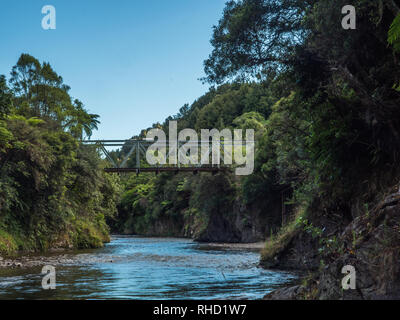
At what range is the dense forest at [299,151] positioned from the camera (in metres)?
7.83

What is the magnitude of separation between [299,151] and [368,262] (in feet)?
36.6

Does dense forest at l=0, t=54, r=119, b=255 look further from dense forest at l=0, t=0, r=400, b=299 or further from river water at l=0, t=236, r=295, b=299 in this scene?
river water at l=0, t=236, r=295, b=299

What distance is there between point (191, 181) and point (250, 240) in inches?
452

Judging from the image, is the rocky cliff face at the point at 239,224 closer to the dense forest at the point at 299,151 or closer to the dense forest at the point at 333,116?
the dense forest at the point at 299,151

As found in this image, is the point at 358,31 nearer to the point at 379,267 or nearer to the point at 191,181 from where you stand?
the point at 379,267

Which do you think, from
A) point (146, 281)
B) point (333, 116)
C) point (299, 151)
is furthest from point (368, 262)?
point (299, 151)

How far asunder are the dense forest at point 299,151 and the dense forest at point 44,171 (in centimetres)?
7

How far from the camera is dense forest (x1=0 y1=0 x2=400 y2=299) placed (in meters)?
7.83

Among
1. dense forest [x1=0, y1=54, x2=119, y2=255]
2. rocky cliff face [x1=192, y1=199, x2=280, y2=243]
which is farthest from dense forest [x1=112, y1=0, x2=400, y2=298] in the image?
rocky cliff face [x1=192, y1=199, x2=280, y2=243]

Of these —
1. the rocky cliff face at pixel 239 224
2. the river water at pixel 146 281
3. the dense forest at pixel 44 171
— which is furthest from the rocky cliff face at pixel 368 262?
the rocky cliff face at pixel 239 224

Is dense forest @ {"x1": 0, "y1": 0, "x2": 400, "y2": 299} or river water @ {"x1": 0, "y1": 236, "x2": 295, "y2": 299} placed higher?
dense forest @ {"x1": 0, "y1": 0, "x2": 400, "y2": 299}

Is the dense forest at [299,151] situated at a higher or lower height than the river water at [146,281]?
higher

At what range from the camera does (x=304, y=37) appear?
13.5 meters

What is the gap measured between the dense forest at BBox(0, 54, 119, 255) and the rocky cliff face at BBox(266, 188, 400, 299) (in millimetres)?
14805
